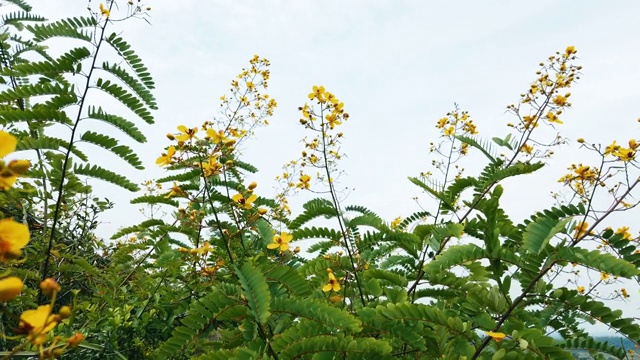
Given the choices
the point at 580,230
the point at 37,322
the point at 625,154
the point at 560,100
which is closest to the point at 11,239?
the point at 37,322

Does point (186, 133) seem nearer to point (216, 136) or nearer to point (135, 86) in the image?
point (216, 136)

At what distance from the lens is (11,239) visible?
0.55 meters

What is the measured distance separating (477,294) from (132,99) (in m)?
2.04

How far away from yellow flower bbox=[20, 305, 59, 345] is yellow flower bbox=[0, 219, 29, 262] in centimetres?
8

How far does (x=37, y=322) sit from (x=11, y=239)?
0.11 m

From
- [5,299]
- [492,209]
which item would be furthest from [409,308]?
[5,299]

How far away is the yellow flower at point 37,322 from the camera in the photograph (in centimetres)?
57

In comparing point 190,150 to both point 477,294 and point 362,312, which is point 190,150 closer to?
point 362,312

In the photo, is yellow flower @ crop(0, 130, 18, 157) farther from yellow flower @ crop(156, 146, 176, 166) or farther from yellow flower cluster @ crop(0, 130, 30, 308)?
yellow flower @ crop(156, 146, 176, 166)

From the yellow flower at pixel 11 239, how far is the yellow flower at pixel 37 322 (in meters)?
0.08

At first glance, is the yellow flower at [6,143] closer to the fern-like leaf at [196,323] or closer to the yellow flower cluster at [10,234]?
the yellow flower cluster at [10,234]

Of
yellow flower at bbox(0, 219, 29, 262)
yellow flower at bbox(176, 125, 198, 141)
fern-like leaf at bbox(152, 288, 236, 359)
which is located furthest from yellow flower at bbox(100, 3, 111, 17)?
yellow flower at bbox(0, 219, 29, 262)

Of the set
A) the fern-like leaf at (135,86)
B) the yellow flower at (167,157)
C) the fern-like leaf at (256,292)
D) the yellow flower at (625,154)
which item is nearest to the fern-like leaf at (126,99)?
the fern-like leaf at (135,86)

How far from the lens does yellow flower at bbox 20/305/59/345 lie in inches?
22.3
